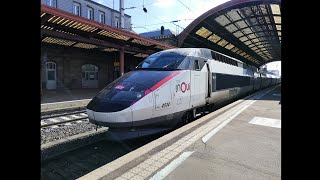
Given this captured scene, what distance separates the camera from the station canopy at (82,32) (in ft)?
38.9

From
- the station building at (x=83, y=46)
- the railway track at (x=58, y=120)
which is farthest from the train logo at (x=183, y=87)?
the station building at (x=83, y=46)

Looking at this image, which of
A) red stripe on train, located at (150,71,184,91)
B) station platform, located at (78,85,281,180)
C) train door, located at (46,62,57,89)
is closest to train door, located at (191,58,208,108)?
red stripe on train, located at (150,71,184,91)

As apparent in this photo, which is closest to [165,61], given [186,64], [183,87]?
[186,64]

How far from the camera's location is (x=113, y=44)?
17391 millimetres

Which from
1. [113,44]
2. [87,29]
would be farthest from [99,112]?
[113,44]

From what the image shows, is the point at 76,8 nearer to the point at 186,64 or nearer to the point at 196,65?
the point at 196,65

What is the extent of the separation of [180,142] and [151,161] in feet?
4.06

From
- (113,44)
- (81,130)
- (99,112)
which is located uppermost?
(113,44)

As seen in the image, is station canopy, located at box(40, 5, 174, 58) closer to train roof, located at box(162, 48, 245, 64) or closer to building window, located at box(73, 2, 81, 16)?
train roof, located at box(162, 48, 245, 64)

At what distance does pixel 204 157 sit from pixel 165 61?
12.9ft

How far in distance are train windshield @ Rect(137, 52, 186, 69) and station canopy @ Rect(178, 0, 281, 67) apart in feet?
A: 47.4
